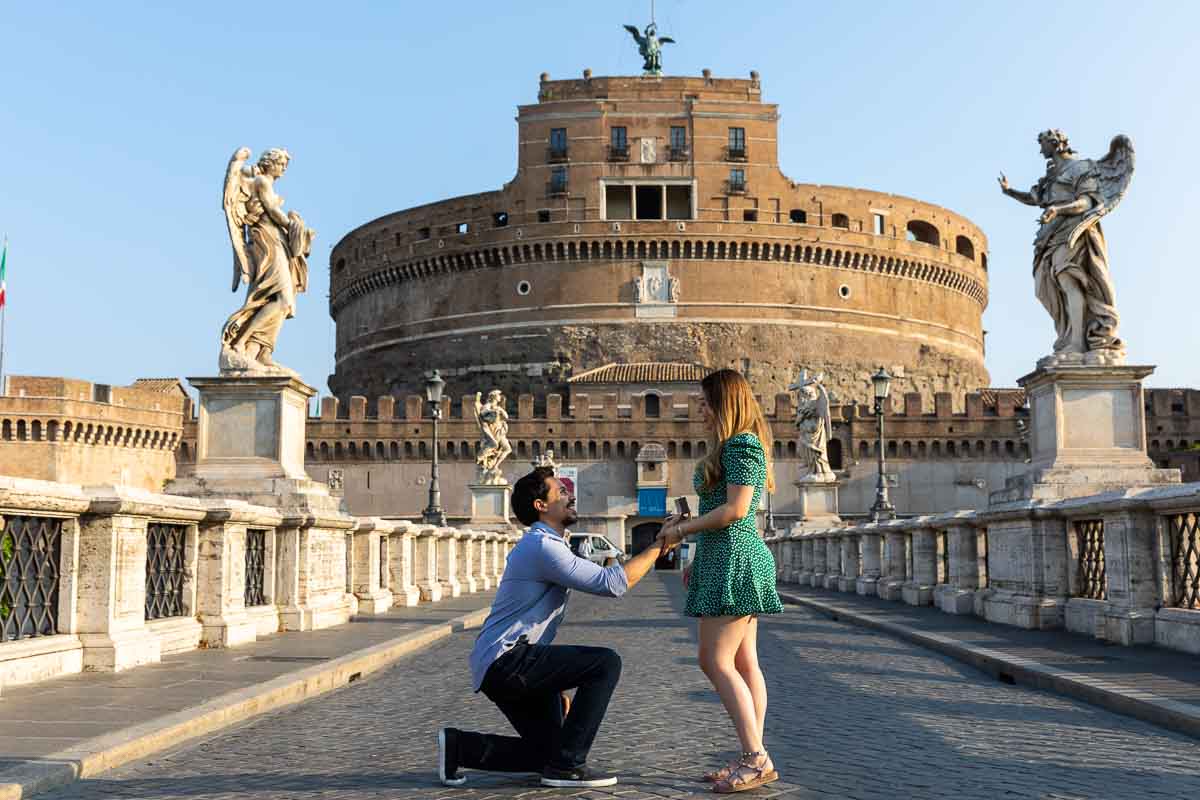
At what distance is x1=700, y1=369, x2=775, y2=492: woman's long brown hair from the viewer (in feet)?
15.0

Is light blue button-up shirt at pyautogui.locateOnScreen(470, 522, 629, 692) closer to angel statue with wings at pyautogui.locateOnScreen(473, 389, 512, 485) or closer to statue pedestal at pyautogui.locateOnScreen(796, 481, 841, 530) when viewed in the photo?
statue pedestal at pyautogui.locateOnScreen(796, 481, 841, 530)

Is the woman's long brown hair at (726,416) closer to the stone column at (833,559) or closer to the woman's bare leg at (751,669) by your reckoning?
the woman's bare leg at (751,669)

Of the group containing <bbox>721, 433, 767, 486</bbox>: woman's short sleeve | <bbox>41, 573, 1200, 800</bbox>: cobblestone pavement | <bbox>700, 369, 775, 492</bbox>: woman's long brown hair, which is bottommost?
<bbox>41, 573, 1200, 800</bbox>: cobblestone pavement

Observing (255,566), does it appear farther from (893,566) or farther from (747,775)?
(893,566)

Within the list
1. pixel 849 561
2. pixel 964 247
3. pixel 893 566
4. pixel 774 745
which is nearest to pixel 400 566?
pixel 893 566

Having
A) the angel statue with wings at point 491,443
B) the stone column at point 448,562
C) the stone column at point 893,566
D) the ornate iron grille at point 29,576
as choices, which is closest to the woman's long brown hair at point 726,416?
the ornate iron grille at point 29,576

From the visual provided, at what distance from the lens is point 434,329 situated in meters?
66.5

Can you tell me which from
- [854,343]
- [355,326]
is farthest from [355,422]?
[854,343]

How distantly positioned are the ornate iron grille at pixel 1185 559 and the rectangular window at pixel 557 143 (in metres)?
57.8

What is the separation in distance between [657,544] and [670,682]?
12.1ft

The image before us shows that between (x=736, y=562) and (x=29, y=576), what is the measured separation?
414 cm

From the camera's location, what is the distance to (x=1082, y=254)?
10.3 m

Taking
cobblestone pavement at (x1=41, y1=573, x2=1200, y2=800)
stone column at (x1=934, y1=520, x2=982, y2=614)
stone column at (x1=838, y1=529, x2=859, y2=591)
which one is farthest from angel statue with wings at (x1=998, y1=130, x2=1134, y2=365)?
stone column at (x1=838, y1=529, x2=859, y2=591)

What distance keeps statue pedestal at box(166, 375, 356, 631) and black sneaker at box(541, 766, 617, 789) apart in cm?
631
